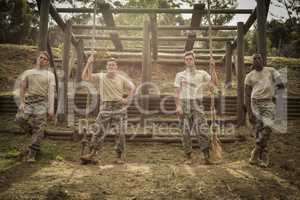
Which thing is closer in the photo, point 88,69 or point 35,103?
point 35,103

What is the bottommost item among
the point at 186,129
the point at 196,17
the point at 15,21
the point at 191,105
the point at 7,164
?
the point at 7,164

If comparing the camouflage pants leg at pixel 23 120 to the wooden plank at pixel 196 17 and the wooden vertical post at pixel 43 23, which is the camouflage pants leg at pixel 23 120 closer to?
the wooden vertical post at pixel 43 23

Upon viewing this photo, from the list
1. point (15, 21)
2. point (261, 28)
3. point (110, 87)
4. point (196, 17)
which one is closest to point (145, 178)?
point (110, 87)

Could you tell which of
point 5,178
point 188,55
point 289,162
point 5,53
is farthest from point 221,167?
point 5,53

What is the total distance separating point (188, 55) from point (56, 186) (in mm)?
3395

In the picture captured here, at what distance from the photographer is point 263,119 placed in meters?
5.91

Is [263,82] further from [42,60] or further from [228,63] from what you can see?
[228,63]

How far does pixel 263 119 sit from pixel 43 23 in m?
5.53

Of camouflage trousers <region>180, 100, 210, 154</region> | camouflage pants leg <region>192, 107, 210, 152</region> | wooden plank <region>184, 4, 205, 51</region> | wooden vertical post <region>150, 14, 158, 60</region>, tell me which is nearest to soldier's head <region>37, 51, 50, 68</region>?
camouflage trousers <region>180, 100, 210, 154</region>

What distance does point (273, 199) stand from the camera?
3.97m

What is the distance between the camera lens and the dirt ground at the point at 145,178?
4.04 m

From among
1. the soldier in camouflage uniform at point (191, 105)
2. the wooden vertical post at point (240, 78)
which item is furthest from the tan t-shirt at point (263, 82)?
the wooden vertical post at point (240, 78)

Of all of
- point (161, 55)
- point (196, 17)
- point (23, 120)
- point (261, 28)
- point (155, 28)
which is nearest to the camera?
point (23, 120)

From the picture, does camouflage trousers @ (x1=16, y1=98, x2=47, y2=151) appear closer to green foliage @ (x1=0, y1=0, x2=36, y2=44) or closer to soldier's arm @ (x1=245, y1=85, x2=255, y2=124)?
soldier's arm @ (x1=245, y1=85, x2=255, y2=124)
